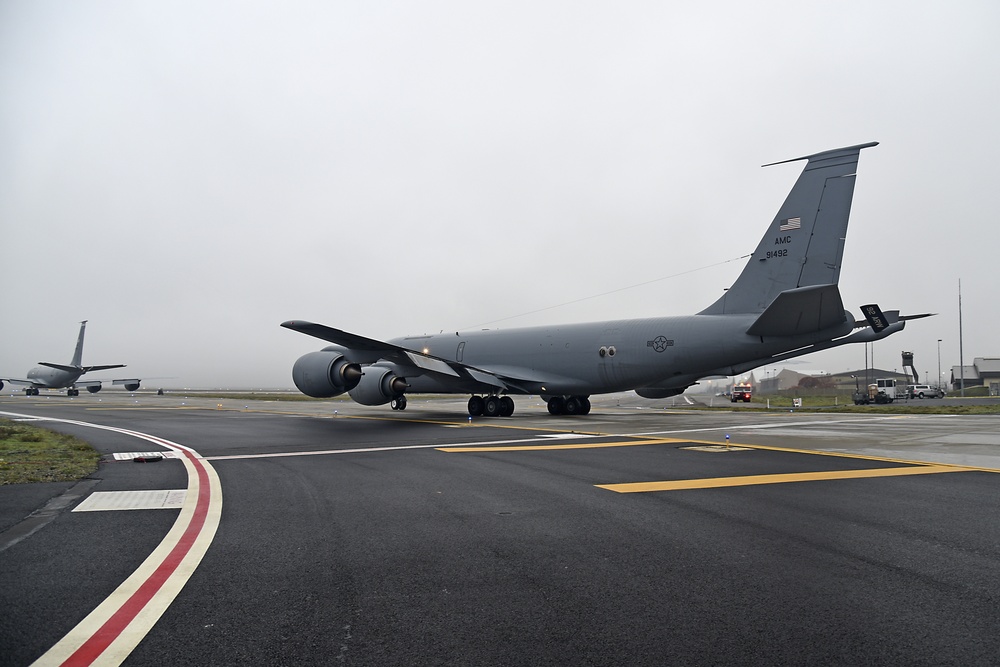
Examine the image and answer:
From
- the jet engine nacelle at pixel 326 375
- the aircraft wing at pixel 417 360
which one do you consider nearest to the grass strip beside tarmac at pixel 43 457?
the aircraft wing at pixel 417 360

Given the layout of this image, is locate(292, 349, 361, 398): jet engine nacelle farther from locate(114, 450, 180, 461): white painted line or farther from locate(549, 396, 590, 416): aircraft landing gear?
locate(114, 450, 180, 461): white painted line

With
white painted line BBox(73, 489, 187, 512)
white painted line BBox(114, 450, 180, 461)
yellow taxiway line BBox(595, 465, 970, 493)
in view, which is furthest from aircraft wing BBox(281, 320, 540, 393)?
yellow taxiway line BBox(595, 465, 970, 493)

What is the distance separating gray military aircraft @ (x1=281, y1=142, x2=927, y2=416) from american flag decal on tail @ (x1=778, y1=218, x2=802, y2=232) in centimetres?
3

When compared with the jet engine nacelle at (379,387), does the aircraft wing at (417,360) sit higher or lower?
higher

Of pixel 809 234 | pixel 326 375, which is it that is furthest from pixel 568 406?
pixel 809 234

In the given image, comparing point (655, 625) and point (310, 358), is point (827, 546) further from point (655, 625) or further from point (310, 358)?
point (310, 358)

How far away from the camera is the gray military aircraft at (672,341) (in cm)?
1728

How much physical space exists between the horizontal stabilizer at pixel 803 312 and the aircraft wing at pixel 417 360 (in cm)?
933

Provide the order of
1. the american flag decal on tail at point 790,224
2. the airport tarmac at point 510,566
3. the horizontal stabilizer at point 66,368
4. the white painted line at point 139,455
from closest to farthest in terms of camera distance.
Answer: the airport tarmac at point 510,566, the white painted line at point 139,455, the american flag decal on tail at point 790,224, the horizontal stabilizer at point 66,368

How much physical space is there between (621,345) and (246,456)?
1412 cm

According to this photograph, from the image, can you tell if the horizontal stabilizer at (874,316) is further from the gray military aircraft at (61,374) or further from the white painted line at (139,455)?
the gray military aircraft at (61,374)

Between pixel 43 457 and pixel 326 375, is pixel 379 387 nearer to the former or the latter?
pixel 326 375

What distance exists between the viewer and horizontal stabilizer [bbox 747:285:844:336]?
52.5 ft

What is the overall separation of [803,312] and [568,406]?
1079 cm
